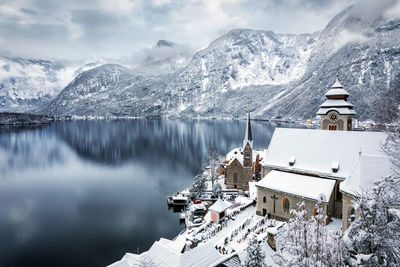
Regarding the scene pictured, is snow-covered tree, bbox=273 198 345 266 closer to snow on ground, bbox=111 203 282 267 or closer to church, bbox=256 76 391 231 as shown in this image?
snow on ground, bbox=111 203 282 267

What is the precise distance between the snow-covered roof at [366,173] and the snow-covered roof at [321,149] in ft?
13.7

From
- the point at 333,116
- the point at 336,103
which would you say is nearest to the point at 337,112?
the point at 333,116

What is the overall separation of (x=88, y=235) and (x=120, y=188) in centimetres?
2235

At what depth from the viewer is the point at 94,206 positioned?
47.1 m

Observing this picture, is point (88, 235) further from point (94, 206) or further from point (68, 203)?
point (68, 203)

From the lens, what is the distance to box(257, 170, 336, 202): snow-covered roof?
2701cm

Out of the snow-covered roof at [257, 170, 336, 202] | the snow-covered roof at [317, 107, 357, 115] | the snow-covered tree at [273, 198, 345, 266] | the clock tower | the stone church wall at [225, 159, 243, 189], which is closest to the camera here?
the snow-covered tree at [273, 198, 345, 266]

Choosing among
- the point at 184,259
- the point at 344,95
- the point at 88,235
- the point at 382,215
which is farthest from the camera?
the point at 344,95

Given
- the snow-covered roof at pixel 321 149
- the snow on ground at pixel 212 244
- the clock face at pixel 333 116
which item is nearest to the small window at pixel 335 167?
the snow-covered roof at pixel 321 149

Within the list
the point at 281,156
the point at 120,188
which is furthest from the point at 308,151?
the point at 120,188

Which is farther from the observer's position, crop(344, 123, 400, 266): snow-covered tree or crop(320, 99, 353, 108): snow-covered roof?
crop(320, 99, 353, 108): snow-covered roof

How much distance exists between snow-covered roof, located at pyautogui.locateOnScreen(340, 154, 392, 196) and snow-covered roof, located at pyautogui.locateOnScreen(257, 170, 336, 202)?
4.39 m

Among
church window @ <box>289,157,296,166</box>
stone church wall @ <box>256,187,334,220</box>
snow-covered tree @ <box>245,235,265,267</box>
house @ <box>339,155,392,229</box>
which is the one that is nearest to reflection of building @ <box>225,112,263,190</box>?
church window @ <box>289,157,296,166</box>

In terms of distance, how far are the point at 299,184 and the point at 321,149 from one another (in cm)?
588
